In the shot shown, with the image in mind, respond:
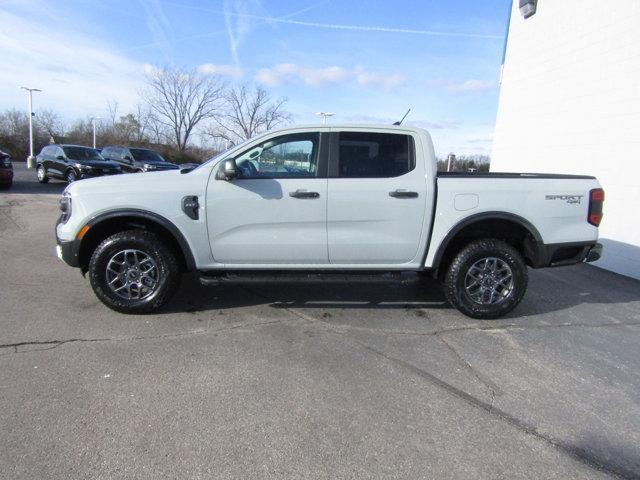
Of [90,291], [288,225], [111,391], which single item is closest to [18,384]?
[111,391]


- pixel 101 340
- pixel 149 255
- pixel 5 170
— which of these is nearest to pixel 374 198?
pixel 149 255

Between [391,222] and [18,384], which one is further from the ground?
[391,222]

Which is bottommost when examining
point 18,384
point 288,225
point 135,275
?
point 18,384

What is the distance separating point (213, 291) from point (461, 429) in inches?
134

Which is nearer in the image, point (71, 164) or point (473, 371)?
point (473, 371)

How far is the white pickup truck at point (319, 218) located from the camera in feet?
13.6

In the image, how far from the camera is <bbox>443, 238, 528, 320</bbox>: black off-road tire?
442 cm

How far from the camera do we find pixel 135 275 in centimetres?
425

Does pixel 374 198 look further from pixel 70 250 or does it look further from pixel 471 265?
pixel 70 250

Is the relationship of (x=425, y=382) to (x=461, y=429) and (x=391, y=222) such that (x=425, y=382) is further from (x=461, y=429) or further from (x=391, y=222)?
(x=391, y=222)

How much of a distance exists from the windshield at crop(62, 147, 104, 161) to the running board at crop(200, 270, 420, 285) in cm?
1600

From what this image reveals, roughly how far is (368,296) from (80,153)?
1689 cm

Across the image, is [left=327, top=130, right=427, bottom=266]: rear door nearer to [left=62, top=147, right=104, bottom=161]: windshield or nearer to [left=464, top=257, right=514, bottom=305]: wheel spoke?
[left=464, top=257, right=514, bottom=305]: wheel spoke

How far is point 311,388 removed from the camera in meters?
3.09
